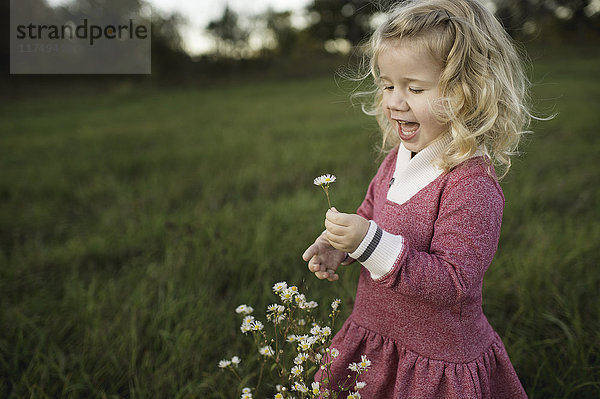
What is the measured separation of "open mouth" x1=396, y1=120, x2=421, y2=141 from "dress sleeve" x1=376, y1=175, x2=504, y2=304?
0.21m

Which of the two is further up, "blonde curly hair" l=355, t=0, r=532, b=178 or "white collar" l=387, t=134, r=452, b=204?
"blonde curly hair" l=355, t=0, r=532, b=178

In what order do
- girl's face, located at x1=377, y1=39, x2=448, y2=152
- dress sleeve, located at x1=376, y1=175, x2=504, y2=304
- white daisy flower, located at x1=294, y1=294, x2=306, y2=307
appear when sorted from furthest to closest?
white daisy flower, located at x1=294, y1=294, x2=306, y2=307
girl's face, located at x1=377, y1=39, x2=448, y2=152
dress sleeve, located at x1=376, y1=175, x2=504, y2=304

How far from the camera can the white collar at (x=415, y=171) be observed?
133cm

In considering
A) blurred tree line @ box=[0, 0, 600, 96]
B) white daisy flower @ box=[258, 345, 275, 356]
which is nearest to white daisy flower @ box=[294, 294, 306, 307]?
white daisy flower @ box=[258, 345, 275, 356]

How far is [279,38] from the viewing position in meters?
25.8

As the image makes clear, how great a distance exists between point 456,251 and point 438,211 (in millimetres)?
163

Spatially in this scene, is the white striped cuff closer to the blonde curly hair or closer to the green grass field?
the blonde curly hair

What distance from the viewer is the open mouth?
133 centimetres

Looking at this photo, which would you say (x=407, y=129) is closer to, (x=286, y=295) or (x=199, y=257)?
(x=286, y=295)

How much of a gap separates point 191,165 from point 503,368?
13.9 feet
